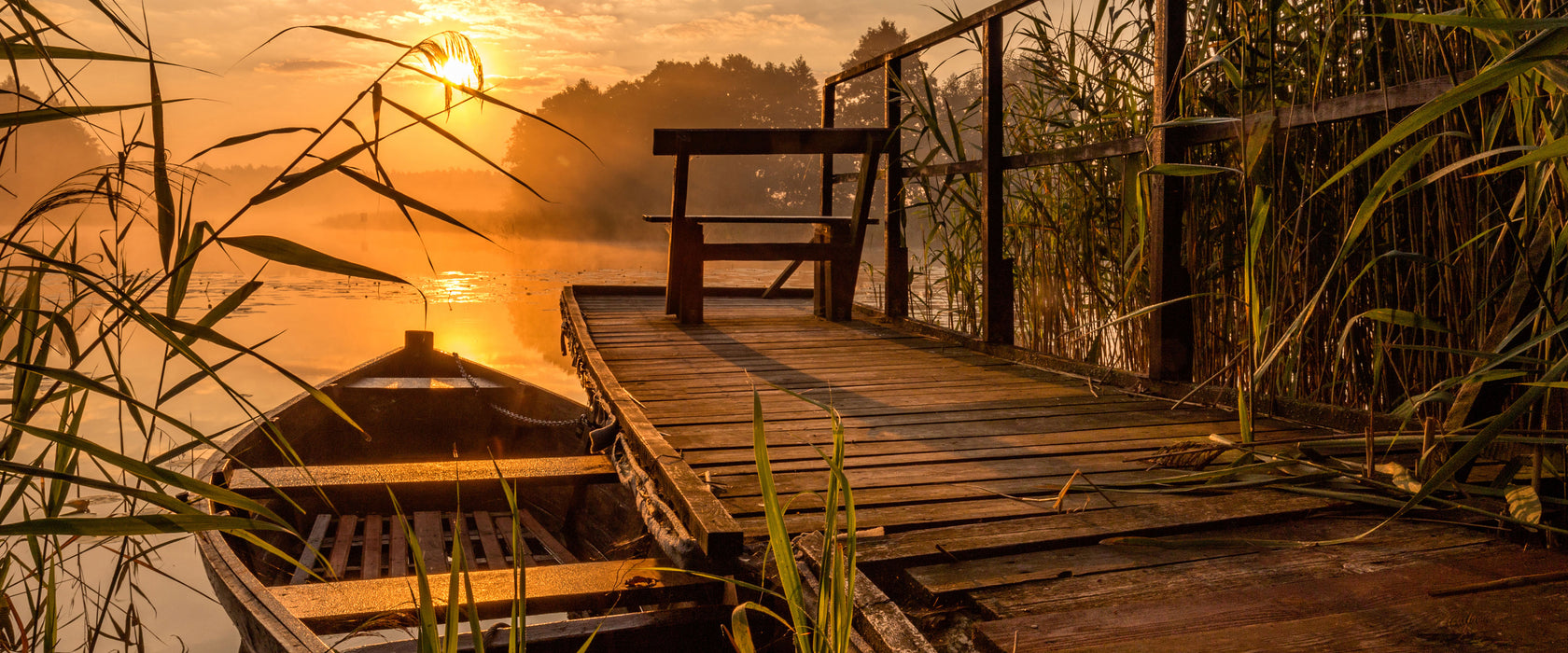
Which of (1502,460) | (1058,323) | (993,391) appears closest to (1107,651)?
(1502,460)

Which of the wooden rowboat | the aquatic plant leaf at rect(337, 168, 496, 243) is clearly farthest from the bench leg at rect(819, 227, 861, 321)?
the aquatic plant leaf at rect(337, 168, 496, 243)

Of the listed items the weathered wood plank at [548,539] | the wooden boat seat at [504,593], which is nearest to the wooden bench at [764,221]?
the weathered wood plank at [548,539]

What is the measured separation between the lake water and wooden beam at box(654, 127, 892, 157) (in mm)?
4507

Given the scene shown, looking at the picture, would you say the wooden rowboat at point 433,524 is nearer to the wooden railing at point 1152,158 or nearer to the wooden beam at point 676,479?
the wooden beam at point 676,479

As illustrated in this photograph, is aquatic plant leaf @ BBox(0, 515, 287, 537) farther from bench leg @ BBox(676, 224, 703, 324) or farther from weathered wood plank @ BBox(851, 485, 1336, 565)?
bench leg @ BBox(676, 224, 703, 324)

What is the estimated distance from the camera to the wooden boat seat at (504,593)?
2.04 m

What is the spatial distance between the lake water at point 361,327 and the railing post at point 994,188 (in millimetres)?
5558

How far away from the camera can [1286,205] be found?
2.87m

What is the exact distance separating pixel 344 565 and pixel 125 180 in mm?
2906

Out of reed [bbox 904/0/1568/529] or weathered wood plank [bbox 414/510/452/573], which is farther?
weathered wood plank [bbox 414/510/452/573]

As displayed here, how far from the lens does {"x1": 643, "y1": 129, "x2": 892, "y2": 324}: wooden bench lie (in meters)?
5.40

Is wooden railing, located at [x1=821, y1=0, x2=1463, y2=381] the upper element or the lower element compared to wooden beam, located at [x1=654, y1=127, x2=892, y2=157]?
lower

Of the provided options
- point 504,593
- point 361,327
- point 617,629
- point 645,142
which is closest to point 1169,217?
point 617,629

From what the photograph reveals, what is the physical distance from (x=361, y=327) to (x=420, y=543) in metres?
14.0
